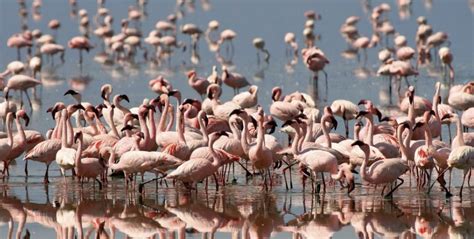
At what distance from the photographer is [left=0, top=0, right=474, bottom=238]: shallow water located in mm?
11070

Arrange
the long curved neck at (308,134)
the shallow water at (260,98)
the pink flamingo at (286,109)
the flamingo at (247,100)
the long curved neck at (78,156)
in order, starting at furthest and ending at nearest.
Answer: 1. the flamingo at (247,100)
2. the pink flamingo at (286,109)
3. the long curved neck at (308,134)
4. the long curved neck at (78,156)
5. the shallow water at (260,98)

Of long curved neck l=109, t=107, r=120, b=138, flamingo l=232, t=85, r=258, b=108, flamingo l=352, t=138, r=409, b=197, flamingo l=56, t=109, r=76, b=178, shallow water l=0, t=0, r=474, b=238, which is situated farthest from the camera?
flamingo l=232, t=85, r=258, b=108

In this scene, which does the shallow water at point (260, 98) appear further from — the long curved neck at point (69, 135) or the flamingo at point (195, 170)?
the long curved neck at point (69, 135)

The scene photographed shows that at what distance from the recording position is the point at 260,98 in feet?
74.1

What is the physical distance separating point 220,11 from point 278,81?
921 inches

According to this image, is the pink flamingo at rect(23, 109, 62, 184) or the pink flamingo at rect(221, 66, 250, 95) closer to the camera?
the pink flamingo at rect(23, 109, 62, 184)

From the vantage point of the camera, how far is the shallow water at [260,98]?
436 inches

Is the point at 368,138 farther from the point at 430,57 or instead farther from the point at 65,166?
the point at 430,57

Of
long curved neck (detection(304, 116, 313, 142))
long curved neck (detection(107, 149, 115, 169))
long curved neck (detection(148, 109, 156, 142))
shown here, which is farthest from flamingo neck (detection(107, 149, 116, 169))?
long curved neck (detection(304, 116, 313, 142))

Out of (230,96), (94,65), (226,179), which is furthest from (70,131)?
(94,65)

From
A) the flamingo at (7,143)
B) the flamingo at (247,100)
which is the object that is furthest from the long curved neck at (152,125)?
the flamingo at (247,100)

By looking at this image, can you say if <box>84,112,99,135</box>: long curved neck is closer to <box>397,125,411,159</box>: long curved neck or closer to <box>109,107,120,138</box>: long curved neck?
<box>109,107,120,138</box>: long curved neck

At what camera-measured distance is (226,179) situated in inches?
560

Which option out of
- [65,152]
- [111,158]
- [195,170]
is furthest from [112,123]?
[195,170]
